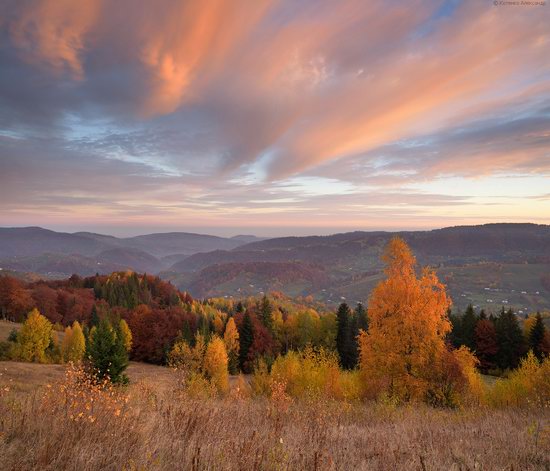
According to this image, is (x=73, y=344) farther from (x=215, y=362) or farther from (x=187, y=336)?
(x=215, y=362)

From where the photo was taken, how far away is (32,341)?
55.7m

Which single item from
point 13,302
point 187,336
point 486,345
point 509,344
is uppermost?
point 13,302

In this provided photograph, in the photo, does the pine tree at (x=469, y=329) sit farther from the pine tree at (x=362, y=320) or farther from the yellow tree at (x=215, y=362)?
the yellow tree at (x=215, y=362)

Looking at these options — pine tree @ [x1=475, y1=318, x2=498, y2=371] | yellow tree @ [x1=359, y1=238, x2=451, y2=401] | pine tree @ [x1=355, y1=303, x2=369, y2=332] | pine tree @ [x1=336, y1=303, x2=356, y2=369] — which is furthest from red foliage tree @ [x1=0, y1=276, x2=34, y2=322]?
pine tree @ [x1=475, y1=318, x2=498, y2=371]

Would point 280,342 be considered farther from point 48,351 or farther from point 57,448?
point 57,448

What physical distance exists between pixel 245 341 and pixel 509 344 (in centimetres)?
4921

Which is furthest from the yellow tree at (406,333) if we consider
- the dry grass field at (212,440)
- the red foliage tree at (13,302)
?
the red foliage tree at (13,302)

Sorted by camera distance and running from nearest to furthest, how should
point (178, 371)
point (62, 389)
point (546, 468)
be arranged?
point (546, 468), point (62, 389), point (178, 371)

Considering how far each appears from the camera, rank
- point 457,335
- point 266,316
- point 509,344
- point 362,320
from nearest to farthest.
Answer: point 509,344
point 457,335
point 362,320
point 266,316

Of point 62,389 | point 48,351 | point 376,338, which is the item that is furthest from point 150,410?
point 48,351

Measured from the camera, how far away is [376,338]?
67.7 ft

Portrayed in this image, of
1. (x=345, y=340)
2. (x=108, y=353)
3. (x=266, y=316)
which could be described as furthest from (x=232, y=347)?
(x=108, y=353)

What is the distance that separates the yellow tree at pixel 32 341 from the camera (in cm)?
5503

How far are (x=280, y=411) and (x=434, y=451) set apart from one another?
3438mm
